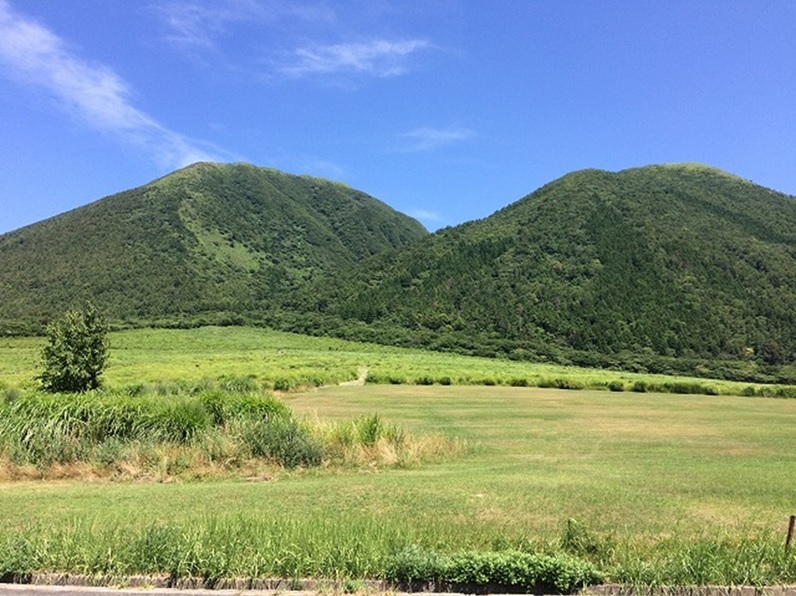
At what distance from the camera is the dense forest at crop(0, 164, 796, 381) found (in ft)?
376

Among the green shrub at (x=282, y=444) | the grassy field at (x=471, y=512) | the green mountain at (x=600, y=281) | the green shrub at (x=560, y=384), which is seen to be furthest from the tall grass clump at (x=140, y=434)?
the green mountain at (x=600, y=281)

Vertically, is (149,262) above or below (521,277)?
above

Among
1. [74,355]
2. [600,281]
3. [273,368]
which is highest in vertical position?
[600,281]

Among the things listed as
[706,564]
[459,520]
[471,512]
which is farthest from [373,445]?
[706,564]

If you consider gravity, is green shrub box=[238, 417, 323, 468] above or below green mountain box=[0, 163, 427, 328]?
below

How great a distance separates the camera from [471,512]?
11.0 m

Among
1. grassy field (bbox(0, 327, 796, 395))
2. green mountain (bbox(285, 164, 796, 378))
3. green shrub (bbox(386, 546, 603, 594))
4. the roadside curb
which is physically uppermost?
green mountain (bbox(285, 164, 796, 378))

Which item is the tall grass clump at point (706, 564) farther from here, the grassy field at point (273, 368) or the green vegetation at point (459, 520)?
the grassy field at point (273, 368)

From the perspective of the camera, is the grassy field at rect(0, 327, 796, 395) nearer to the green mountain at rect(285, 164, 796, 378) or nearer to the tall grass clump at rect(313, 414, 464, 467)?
the green mountain at rect(285, 164, 796, 378)

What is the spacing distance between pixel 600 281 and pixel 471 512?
127 metres

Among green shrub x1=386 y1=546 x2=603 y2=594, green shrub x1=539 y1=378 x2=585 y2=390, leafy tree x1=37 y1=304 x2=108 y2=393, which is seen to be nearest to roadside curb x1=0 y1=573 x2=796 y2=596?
green shrub x1=386 y1=546 x2=603 y2=594

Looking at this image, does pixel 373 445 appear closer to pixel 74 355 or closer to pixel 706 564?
pixel 706 564

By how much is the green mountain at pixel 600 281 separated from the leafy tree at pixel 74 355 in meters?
76.5

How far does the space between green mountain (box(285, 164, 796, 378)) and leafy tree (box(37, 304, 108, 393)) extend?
251 ft
